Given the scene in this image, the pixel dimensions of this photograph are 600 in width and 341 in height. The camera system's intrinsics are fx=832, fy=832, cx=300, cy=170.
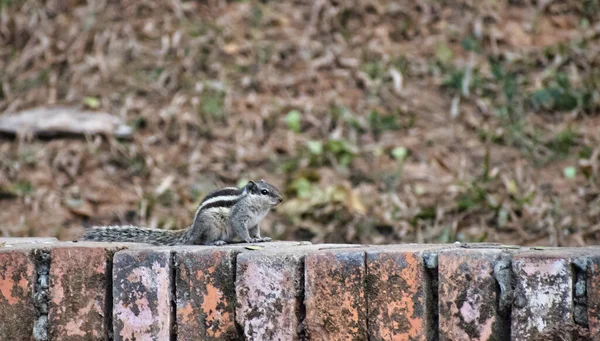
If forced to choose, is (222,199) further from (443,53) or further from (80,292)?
(443,53)

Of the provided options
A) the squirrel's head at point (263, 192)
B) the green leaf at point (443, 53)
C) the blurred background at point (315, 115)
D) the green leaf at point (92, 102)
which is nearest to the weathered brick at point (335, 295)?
the squirrel's head at point (263, 192)

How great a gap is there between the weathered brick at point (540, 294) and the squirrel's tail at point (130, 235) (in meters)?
1.79

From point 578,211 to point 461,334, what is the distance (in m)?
3.61

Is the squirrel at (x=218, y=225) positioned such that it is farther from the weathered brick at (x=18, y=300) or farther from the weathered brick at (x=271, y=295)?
the weathered brick at (x=271, y=295)

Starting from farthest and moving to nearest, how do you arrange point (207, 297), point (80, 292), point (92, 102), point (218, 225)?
point (92, 102), point (218, 225), point (80, 292), point (207, 297)

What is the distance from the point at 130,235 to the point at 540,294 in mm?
1979

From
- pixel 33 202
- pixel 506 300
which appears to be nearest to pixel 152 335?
pixel 506 300

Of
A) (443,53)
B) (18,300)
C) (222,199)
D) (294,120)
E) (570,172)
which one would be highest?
(443,53)

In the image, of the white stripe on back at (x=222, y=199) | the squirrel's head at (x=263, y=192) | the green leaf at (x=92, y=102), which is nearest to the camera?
the white stripe on back at (x=222, y=199)

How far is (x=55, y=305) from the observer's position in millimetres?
3061

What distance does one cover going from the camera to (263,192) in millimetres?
4426

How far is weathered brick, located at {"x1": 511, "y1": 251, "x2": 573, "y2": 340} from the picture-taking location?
2498 mm

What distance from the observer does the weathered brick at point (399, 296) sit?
2711 millimetres

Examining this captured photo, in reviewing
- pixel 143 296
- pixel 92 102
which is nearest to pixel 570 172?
pixel 92 102
